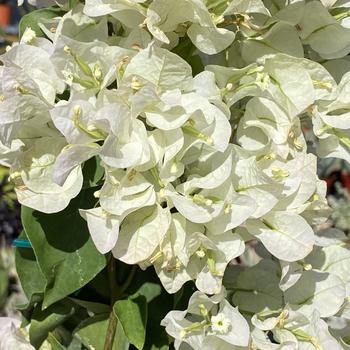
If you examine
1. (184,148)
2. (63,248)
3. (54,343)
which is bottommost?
(54,343)

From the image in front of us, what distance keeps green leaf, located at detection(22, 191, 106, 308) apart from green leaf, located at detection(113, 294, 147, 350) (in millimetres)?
57

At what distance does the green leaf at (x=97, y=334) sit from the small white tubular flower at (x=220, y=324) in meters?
0.11

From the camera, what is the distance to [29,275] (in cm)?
71

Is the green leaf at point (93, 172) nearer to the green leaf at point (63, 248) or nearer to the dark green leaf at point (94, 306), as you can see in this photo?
the green leaf at point (63, 248)

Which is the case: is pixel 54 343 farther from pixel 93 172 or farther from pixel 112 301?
pixel 93 172

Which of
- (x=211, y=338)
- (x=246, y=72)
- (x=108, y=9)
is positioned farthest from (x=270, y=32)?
(x=211, y=338)

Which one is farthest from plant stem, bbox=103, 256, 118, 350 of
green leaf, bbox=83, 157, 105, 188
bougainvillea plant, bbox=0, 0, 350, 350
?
green leaf, bbox=83, 157, 105, 188

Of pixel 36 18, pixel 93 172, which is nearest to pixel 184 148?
pixel 93 172

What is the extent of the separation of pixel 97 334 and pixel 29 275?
0.09 metres

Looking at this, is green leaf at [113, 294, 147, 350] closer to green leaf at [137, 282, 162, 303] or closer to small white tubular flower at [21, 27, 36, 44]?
green leaf at [137, 282, 162, 303]

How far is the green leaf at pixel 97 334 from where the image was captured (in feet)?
2.30

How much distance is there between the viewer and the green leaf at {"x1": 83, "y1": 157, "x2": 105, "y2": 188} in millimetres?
625

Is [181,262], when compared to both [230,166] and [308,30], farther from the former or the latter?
[308,30]

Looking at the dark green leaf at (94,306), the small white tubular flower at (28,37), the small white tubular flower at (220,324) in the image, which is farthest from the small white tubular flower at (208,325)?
the small white tubular flower at (28,37)
